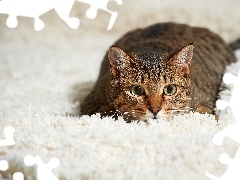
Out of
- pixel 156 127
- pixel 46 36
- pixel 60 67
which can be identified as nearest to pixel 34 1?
pixel 60 67

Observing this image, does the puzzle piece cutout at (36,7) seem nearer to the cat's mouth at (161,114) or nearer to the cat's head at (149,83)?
the cat's head at (149,83)

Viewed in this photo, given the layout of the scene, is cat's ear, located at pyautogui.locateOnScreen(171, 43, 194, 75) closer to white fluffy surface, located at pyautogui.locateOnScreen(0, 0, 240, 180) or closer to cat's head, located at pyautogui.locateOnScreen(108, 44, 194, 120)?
cat's head, located at pyautogui.locateOnScreen(108, 44, 194, 120)

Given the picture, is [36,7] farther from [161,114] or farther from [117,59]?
[161,114]

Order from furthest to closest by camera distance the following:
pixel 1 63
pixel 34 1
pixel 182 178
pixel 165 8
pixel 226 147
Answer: pixel 165 8
pixel 1 63
pixel 34 1
pixel 226 147
pixel 182 178

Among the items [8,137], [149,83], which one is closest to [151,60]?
[149,83]

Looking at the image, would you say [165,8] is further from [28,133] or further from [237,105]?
[28,133]

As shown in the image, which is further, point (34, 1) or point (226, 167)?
point (34, 1)
